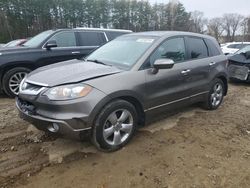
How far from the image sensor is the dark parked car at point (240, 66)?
29.1ft

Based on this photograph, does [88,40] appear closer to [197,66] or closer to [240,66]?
[197,66]

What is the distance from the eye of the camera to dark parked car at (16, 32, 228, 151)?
343cm

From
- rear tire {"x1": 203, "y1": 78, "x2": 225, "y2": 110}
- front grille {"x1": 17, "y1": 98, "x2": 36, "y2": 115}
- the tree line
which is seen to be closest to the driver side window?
rear tire {"x1": 203, "y1": 78, "x2": 225, "y2": 110}

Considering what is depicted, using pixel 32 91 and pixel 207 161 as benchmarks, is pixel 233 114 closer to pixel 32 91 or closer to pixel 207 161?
pixel 207 161

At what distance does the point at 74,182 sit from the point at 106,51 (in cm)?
247

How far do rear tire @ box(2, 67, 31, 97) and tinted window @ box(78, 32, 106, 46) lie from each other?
6.30ft

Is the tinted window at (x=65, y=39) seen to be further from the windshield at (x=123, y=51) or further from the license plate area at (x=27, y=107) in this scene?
the license plate area at (x=27, y=107)

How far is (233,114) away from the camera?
570cm

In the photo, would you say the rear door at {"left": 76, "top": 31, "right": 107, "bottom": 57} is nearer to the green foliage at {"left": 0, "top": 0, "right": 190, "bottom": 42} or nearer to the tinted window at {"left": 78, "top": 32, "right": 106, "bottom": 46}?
the tinted window at {"left": 78, "top": 32, "right": 106, "bottom": 46}

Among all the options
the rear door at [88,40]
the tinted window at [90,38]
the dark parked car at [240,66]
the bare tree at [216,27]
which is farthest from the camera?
the bare tree at [216,27]

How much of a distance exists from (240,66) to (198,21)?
49.0 meters

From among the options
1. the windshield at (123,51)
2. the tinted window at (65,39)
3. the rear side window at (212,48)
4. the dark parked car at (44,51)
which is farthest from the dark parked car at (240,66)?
the windshield at (123,51)

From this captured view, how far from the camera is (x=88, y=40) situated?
25.9 ft

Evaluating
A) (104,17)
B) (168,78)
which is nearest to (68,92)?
(168,78)
